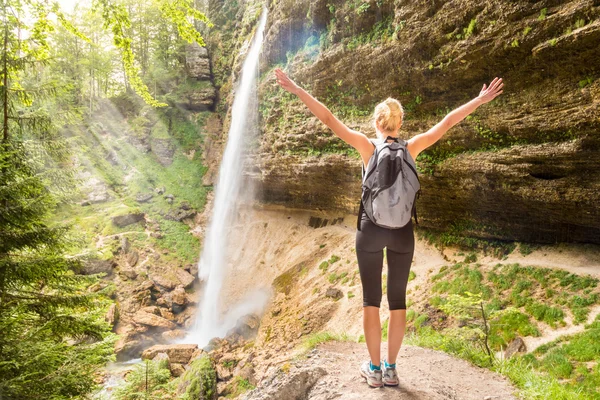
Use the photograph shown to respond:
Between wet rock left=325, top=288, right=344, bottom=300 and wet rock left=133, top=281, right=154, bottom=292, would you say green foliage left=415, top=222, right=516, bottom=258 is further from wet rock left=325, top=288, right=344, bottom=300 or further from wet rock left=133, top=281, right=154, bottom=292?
wet rock left=133, top=281, right=154, bottom=292

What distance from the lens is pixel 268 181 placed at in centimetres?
1945

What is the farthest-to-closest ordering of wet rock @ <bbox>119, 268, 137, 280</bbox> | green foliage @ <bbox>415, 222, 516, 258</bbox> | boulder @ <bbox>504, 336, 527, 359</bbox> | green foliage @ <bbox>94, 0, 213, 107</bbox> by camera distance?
wet rock @ <bbox>119, 268, 137, 280</bbox>
green foliage @ <bbox>415, 222, 516, 258</bbox>
boulder @ <bbox>504, 336, 527, 359</bbox>
green foliage @ <bbox>94, 0, 213, 107</bbox>

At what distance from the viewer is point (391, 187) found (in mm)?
2535

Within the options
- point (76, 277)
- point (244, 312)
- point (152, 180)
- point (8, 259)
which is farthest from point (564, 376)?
point (152, 180)

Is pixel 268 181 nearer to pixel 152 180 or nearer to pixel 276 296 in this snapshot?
pixel 276 296

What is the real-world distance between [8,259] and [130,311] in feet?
43.9

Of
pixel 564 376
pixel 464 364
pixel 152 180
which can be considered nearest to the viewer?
pixel 464 364

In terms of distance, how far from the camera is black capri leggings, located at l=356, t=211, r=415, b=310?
2.63 m

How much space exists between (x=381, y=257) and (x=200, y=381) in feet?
33.3

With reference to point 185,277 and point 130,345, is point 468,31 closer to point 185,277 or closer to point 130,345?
point 130,345

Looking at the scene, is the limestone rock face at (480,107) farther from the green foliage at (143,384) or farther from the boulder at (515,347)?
the green foliage at (143,384)

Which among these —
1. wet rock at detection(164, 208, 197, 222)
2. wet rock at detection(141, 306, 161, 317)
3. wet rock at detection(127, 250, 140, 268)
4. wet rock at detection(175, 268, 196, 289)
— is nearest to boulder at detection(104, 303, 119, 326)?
wet rock at detection(141, 306, 161, 317)

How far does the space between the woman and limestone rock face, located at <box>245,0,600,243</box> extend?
7147 millimetres

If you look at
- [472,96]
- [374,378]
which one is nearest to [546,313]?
[472,96]
